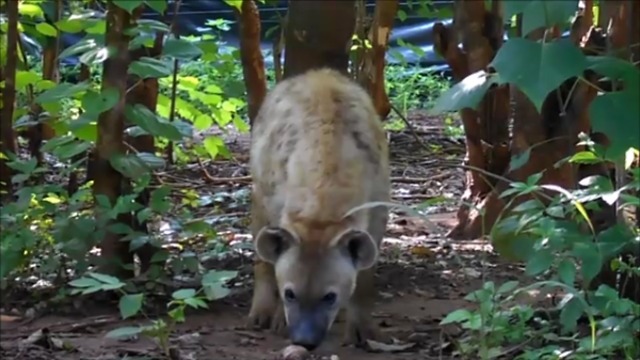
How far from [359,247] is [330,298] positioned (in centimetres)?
25

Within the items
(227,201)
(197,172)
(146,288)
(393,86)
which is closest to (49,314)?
(146,288)

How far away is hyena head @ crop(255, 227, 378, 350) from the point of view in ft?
15.9

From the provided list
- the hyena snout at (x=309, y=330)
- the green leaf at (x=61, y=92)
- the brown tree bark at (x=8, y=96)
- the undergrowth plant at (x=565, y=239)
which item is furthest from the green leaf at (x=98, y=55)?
the undergrowth plant at (x=565, y=239)

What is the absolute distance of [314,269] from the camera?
4914 mm

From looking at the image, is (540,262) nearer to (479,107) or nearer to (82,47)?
(82,47)

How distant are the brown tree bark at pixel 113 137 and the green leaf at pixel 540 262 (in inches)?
77.4

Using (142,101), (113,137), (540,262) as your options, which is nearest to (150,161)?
(113,137)

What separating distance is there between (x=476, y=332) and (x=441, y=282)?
150 cm

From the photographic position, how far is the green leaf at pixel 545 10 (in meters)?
2.92

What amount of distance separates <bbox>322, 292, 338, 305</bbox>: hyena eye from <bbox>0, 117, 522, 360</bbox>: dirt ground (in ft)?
0.71

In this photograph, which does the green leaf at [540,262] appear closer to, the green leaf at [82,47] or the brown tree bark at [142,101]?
the brown tree bark at [142,101]

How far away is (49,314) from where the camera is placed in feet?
16.3

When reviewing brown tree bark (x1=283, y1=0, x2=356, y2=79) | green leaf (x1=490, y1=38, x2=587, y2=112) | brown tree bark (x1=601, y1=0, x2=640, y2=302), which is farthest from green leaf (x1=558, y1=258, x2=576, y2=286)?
brown tree bark (x1=283, y1=0, x2=356, y2=79)

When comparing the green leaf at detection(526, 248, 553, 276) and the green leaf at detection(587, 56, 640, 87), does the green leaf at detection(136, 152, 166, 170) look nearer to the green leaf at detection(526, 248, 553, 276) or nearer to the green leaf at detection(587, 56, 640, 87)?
the green leaf at detection(526, 248, 553, 276)
